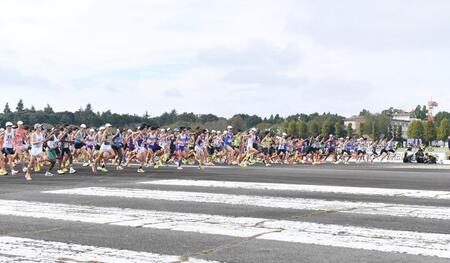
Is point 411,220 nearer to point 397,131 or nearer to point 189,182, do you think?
point 189,182

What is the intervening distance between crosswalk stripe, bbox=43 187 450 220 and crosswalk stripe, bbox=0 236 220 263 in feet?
12.1

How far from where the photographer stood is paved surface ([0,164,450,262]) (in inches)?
245

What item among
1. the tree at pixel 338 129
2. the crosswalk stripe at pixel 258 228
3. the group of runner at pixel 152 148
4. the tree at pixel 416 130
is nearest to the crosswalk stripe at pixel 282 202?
the crosswalk stripe at pixel 258 228

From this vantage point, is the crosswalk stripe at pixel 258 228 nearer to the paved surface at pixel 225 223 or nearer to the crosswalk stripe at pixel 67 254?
the paved surface at pixel 225 223

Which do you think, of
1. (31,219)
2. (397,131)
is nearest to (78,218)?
(31,219)

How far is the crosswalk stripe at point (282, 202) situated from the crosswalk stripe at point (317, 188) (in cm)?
144

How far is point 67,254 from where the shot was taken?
20.5ft

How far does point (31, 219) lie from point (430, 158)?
35.0 meters

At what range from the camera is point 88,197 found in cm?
1092

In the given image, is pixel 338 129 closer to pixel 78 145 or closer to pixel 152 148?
pixel 152 148

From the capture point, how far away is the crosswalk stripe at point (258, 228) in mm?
6590

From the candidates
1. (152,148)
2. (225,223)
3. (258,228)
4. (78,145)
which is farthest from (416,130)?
(258,228)

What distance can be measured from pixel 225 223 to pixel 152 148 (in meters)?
16.1

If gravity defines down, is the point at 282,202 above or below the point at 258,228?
above
